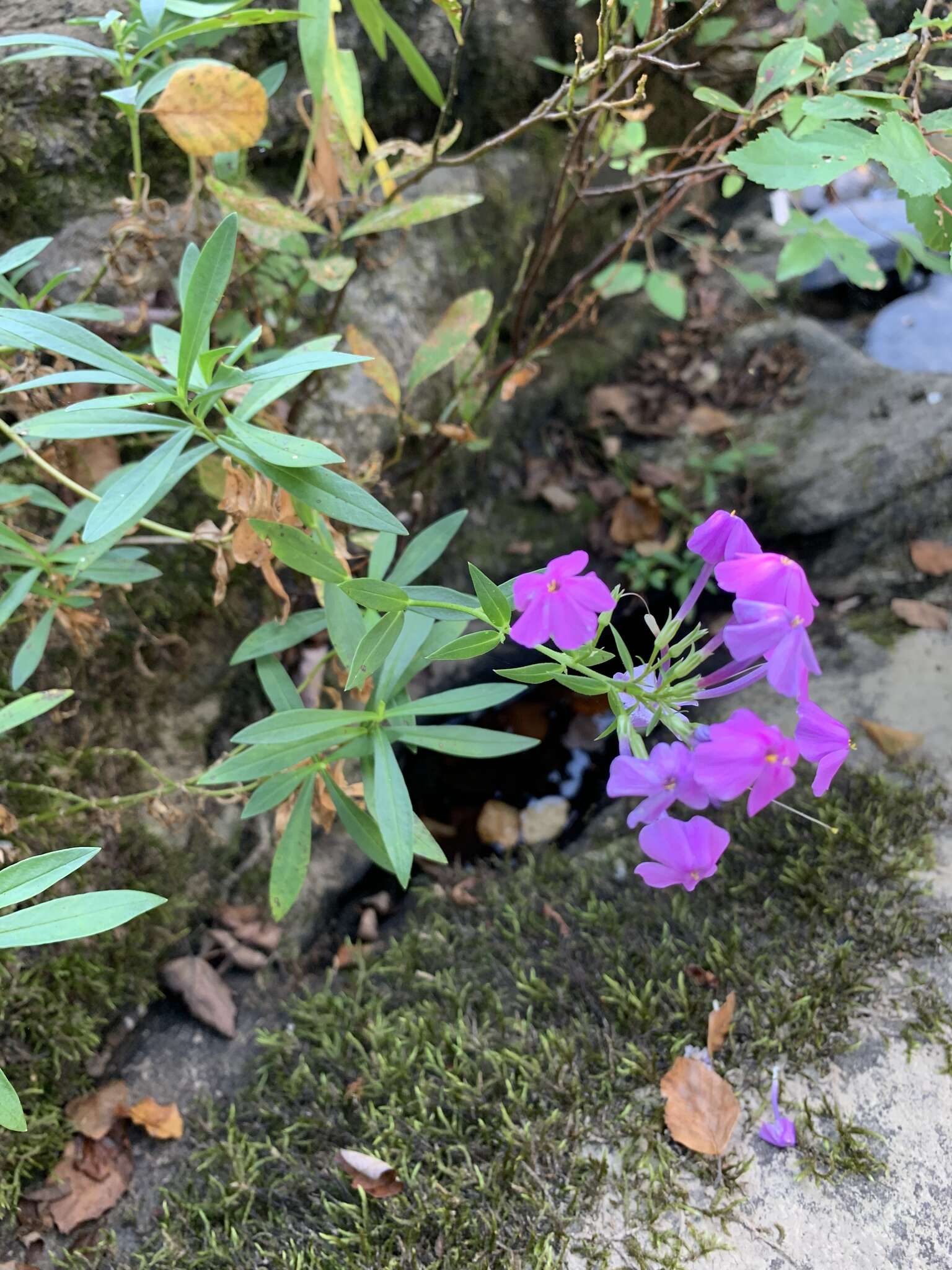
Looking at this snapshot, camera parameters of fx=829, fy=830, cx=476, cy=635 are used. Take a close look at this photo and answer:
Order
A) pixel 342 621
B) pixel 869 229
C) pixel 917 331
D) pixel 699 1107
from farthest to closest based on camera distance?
pixel 869 229
pixel 917 331
pixel 699 1107
pixel 342 621

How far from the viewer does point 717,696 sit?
2.95 feet

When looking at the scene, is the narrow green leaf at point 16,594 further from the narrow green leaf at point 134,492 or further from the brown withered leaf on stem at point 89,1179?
the brown withered leaf on stem at point 89,1179

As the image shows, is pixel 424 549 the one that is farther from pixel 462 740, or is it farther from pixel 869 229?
pixel 869 229

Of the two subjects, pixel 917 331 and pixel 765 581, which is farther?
pixel 917 331

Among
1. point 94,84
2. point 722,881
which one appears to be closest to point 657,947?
point 722,881

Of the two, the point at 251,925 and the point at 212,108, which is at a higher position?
the point at 212,108

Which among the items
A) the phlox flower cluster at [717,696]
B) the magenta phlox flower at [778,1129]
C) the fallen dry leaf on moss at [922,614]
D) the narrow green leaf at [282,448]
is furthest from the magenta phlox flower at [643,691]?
the fallen dry leaf on moss at [922,614]

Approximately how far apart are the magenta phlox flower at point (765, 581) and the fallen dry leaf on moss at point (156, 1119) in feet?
5.01

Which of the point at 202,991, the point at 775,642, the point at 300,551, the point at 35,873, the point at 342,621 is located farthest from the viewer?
the point at 202,991

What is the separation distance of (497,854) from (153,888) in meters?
0.86

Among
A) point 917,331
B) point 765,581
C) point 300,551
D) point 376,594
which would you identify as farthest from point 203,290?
point 917,331

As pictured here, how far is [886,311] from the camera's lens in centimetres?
302

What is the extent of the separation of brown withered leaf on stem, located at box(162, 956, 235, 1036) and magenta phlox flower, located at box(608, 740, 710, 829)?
1.29 m

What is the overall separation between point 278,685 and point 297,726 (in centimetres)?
21
